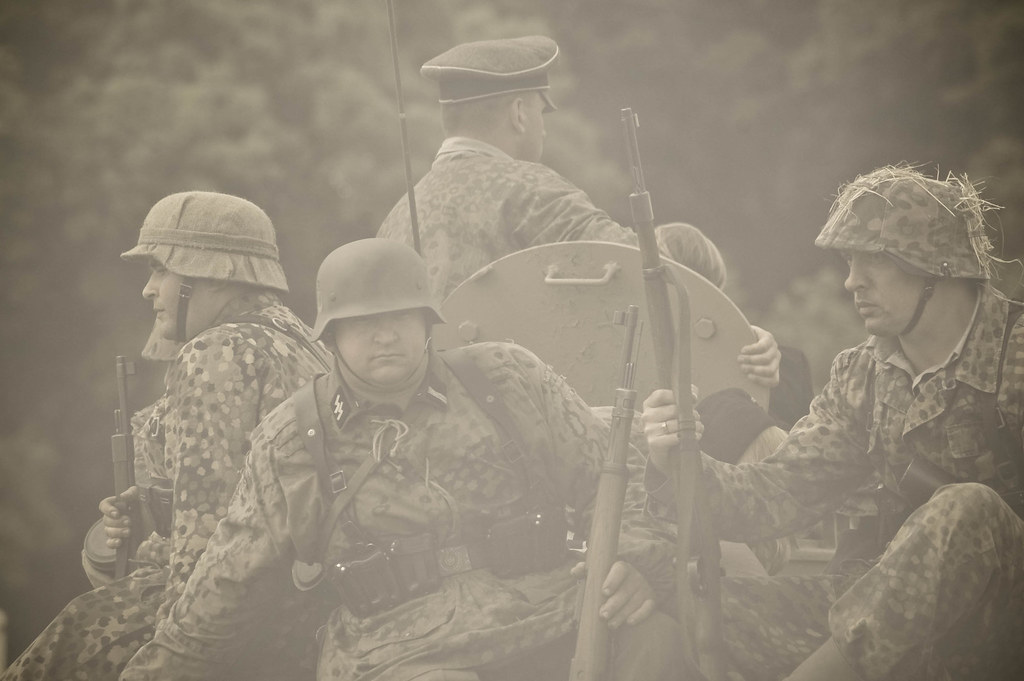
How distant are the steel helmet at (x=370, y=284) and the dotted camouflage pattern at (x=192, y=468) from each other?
2.01 feet

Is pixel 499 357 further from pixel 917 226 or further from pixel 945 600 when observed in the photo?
pixel 945 600

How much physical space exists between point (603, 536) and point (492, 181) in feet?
6.67

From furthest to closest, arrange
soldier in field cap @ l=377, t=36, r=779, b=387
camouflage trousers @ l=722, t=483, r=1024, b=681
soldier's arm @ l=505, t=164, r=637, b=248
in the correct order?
soldier in field cap @ l=377, t=36, r=779, b=387 < soldier's arm @ l=505, t=164, r=637, b=248 < camouflage trousers @ l=722, t=483, r=1024, b=681

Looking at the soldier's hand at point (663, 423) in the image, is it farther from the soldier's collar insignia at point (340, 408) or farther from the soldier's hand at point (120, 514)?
the soldier's hand at point (120, 514)

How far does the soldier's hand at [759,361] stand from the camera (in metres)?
5.06

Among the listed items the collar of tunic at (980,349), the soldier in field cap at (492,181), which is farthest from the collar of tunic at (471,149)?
the collar of tunic at (980,349)

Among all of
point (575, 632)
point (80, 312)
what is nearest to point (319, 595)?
point (575, 632)

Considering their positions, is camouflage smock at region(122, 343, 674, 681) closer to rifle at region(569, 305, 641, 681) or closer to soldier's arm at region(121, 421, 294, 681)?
soldier's arm at region(121, 421, 294, 681)

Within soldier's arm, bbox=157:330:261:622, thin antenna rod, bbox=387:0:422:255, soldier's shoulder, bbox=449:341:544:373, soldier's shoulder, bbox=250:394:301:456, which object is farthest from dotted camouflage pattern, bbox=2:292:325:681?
soldier's shoulder, bbox=449:341:544:373

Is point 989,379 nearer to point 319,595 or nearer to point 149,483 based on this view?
point 319,595

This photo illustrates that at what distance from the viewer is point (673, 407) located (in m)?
4.15

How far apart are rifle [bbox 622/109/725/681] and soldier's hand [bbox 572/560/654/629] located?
0.30 ft

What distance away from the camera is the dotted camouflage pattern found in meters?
4.60

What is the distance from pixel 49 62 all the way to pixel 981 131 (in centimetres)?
591
